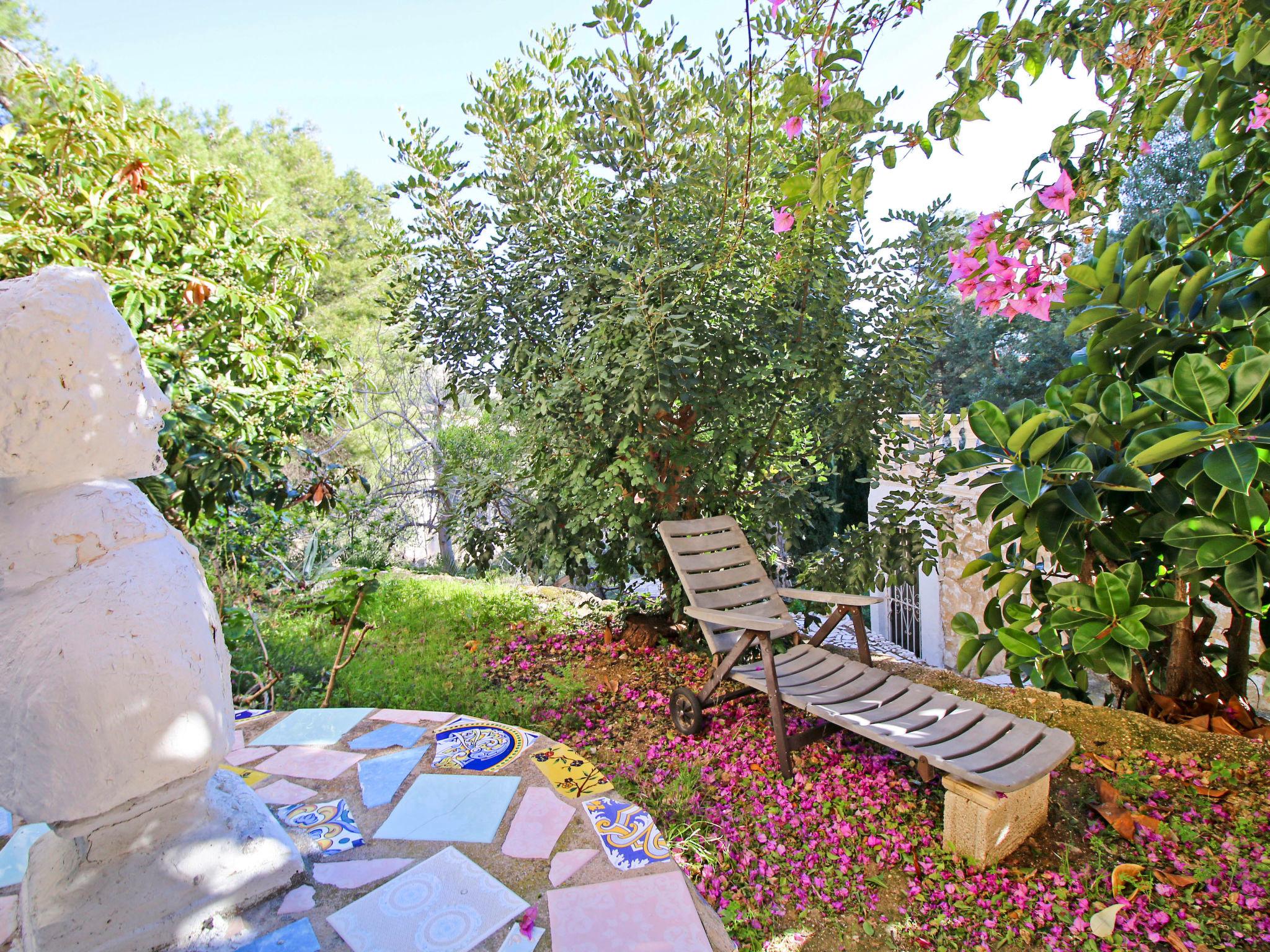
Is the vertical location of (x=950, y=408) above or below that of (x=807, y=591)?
above

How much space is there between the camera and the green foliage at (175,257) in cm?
252

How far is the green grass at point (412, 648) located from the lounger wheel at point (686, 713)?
831 millimetres

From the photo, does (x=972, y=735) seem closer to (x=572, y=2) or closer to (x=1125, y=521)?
(x=1125, y=521)

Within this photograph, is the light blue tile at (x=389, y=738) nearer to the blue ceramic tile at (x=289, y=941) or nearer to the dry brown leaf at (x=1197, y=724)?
the blue ceramic tile at (x=289, y=941)

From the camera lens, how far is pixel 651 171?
122 inches

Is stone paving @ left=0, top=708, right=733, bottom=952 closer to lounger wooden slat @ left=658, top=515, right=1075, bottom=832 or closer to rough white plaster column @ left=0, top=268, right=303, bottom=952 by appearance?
rough white plaster column @ left=0, top=268, right=303, bottom=952

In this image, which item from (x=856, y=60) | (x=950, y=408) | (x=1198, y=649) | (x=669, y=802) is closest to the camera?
(x=856, y=60)

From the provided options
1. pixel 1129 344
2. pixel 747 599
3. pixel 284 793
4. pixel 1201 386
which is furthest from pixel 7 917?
pixel 1129 344

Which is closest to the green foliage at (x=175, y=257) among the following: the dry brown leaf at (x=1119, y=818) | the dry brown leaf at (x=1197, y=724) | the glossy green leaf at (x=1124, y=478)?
the glossy green leaf at (x=1124, y=478)

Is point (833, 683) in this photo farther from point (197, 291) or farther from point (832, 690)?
point (197, 291)

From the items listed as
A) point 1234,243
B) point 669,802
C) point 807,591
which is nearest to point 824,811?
point 669,802

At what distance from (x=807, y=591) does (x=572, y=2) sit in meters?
3.30

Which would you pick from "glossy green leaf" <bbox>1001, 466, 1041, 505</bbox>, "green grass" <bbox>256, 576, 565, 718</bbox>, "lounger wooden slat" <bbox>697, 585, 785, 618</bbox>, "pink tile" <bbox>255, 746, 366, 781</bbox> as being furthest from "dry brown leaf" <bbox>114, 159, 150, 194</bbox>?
"glossy green leaf" <bbox>1001, 466, 1041, 505</bbox>

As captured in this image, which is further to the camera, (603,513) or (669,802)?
(603,513)
